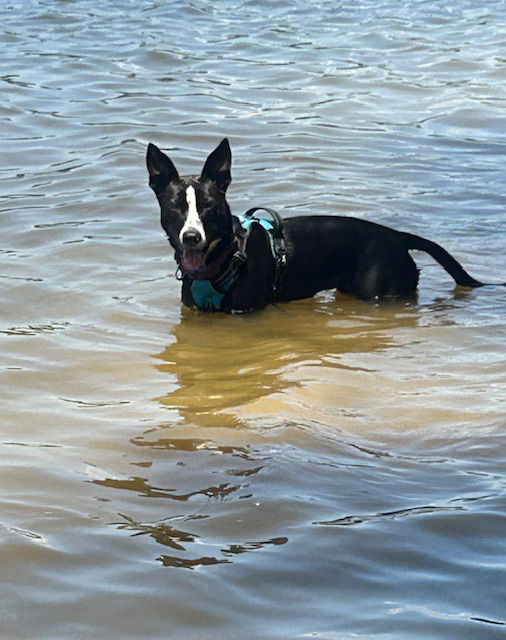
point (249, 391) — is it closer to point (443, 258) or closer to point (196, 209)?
point (196, 209)

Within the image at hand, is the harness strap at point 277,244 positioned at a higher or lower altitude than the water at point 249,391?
higher

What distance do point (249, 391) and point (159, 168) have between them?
5.54 feet

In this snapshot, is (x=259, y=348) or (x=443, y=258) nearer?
(x=259, y=348)

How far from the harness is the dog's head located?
0.11m

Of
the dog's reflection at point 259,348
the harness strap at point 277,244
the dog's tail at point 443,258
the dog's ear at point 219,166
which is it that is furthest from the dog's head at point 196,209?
the dog's tail at point 443,258

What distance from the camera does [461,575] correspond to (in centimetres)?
377

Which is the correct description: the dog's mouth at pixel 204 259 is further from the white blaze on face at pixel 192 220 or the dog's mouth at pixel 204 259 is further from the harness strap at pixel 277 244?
the harness strap at pixel 277 244

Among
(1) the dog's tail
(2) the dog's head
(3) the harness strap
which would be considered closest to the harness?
(3) the harness strap

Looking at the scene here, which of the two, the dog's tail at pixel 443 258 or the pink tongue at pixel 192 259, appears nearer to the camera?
the pink tongue at pixel 192 259

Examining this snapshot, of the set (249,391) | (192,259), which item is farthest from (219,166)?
(249,391)

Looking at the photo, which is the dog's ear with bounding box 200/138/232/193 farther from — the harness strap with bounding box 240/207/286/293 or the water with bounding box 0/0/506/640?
the water with bounding box 0/0/506/640

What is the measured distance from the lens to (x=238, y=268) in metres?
7.17

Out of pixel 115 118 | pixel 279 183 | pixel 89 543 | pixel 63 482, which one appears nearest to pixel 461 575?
pixel 89 543

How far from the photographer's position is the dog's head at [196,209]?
6.85 meters
